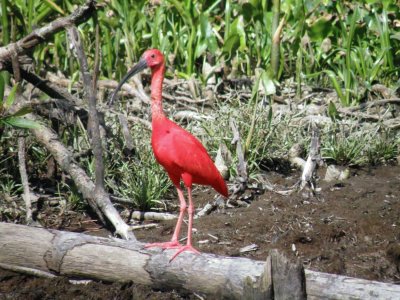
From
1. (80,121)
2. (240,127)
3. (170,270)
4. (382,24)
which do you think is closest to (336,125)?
(240,127)

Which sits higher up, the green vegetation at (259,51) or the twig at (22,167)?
the twig at (22,167)

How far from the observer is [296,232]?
5590mm

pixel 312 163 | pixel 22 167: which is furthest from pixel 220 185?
pixel 22 167

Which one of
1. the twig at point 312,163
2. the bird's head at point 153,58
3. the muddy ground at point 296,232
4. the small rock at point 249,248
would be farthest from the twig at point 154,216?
the bird's head at point 153,58

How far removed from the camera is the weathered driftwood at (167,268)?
387 cm

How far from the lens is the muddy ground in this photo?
4.72m

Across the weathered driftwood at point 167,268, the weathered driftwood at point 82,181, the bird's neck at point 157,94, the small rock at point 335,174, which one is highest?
the bird's neck at point 157,94

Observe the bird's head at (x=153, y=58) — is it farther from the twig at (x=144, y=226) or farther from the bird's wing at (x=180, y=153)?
the twig at (x=144, y=226)

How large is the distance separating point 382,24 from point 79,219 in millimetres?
4001

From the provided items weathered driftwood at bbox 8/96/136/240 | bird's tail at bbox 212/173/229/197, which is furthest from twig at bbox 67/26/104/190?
bird's tail at bbox 212/173/229/197

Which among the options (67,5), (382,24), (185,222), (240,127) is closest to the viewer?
(185,222)

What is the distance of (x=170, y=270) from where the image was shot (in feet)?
14.8

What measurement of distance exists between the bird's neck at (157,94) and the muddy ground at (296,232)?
0.93 m

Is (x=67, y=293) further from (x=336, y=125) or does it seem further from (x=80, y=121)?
(x=336, y=125)
